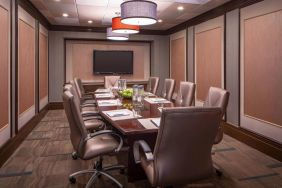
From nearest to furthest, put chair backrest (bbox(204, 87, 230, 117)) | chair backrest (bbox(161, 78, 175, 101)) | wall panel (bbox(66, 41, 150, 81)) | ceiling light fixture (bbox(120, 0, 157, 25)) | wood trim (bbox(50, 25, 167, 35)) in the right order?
chair backrest (bbox(204, 87, 230, 117))
ceiling light fixture (bbox(120, 0, 157, 25))
chair backrest (bbox(161, 78, 175, 101))
wood trim (bbox(50, 25, 167, 35))
wall panel (bbox(66, 41, 150, 81))

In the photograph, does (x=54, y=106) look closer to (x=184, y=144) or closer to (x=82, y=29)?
(x=82, y=29)

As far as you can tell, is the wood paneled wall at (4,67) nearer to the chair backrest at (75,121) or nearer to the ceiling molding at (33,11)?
the ceiling molding at (33,11)

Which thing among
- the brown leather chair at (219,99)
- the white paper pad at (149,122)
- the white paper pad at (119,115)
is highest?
the brown leather chair at (219,99)

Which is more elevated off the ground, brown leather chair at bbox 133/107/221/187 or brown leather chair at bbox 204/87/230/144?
brown leather chair at bbox 204/87/230/144

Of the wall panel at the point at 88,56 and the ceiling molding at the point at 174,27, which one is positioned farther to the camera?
the wall panel at the point at 88,56

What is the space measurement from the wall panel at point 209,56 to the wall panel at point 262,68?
740 mm

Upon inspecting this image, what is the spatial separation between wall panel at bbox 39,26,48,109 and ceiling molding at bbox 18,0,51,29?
9.9 inches

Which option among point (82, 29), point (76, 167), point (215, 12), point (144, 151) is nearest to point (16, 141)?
point (76, 167)

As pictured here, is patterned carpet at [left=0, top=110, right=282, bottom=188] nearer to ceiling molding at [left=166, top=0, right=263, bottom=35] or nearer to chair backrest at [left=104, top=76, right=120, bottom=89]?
ceiling molding at [left=166, top=0, right=263, bottom=35]

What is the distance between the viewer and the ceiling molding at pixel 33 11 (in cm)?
434

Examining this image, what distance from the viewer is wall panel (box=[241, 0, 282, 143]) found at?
348 centimetres

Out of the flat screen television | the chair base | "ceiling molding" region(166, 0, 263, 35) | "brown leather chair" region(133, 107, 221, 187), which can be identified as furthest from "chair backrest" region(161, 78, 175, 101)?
the flat screen television

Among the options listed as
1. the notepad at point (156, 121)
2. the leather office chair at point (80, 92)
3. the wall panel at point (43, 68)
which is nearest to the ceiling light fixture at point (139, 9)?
the notepad at point (156, 121)

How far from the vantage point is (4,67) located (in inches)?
135
